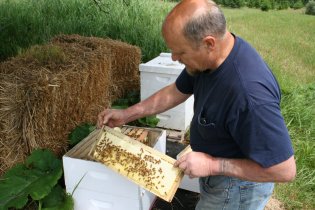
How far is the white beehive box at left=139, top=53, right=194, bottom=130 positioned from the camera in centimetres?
469

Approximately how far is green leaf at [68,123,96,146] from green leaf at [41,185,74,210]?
690mm

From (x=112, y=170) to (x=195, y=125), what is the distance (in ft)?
2.85

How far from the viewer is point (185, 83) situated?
2664 mm

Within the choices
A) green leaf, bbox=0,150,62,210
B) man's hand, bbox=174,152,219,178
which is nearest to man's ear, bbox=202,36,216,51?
man's hand, bbox=174,152,219,178

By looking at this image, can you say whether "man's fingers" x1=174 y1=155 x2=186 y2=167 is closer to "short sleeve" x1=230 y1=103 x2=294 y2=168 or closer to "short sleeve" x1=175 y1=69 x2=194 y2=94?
"short sleeve" x1=230 y1=103 x2=294 y2=168

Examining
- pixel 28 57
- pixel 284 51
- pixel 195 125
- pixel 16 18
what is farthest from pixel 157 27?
pixel 195 125

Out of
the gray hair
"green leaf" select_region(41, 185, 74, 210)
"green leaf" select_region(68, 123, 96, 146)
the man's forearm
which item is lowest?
"green leaf" select_region(41, 185, 74, 210)

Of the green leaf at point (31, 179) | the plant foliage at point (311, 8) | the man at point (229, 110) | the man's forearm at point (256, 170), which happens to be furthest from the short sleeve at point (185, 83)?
the plant foliage at point (311, 8)

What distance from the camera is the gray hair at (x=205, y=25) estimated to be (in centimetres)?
184

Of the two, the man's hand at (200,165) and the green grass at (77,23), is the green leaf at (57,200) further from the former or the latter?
the green grass at (77,23)

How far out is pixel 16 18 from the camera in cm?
816

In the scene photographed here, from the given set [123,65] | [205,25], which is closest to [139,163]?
[205,25]

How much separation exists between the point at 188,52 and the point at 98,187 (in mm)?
1533

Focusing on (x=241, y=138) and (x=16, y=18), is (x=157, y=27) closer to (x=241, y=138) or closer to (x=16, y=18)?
(x=16, y=18)
